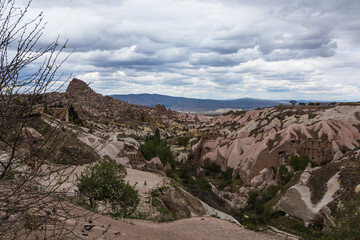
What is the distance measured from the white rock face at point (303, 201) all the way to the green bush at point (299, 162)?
9.42 m

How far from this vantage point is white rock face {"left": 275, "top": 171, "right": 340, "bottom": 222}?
17094 mm

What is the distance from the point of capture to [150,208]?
14.2 metres

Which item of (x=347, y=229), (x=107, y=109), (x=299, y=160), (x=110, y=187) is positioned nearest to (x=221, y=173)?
(x=299, y=160)

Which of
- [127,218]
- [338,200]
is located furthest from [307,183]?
[127,218]

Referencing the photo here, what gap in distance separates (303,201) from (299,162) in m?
12.4

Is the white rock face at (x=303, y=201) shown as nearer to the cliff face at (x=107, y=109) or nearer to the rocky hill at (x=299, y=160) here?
the rocky hill at (x=299, y=160)

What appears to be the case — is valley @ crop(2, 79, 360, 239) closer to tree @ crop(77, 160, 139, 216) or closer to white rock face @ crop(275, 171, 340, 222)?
white rock face @ crop(275, 171, 340, 222)

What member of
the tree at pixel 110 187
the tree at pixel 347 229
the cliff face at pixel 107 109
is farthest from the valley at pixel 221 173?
the tree at pixel 110 187

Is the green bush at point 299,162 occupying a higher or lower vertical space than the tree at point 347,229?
lower

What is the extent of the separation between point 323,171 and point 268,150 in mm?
14027

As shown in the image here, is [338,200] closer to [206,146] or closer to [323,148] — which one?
[323,148]

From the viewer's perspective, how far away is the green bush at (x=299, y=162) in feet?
96.7

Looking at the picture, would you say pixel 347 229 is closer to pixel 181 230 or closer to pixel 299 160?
pixel 181 230

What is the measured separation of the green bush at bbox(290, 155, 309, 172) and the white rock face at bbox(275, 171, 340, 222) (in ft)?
30.9
